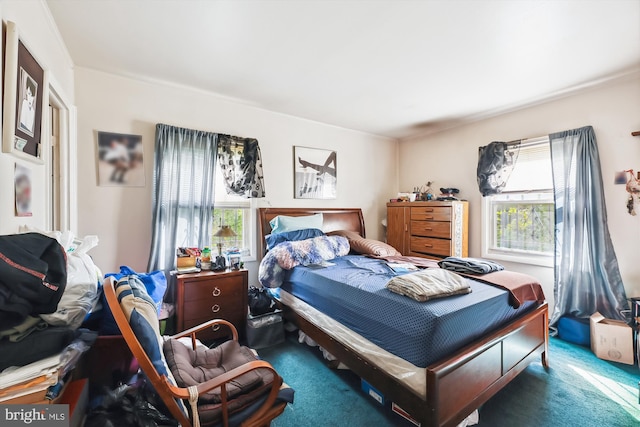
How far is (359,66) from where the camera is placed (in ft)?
7.89

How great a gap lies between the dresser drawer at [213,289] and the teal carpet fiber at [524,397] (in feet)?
2.27

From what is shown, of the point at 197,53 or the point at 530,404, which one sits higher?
the point at 197,53

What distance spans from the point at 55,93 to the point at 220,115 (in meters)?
1.43

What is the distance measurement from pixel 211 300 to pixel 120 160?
1.63 meters

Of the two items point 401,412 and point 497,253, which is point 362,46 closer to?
point 401,412

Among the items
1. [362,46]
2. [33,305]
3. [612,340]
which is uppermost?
[362,46]

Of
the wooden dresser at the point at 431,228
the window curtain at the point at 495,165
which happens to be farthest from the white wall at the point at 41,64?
the window curtain at the point at 495,165

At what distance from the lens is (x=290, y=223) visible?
10.9 ft

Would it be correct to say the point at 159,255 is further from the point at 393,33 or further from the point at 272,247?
the point at 393,33

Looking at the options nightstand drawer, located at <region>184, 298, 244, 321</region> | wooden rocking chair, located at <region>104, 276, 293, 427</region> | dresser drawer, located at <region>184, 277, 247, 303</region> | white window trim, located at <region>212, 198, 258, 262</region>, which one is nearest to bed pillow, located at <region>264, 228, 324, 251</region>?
white window trim, located at <region>212, 198, 258, 262</region>

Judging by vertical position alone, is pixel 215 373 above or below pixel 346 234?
below

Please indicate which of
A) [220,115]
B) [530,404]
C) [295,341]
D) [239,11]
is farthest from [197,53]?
[530,404]

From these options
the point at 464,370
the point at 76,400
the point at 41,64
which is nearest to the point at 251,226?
the point at 41,64

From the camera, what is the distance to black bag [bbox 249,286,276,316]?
108 inches
